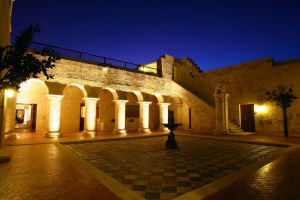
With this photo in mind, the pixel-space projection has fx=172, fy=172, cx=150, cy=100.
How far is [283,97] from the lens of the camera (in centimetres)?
1084

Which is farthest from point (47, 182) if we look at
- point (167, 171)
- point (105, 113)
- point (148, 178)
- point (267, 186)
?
point (105, 113)

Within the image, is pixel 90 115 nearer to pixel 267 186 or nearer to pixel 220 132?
pixel 220 132

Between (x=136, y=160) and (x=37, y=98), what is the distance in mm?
12265

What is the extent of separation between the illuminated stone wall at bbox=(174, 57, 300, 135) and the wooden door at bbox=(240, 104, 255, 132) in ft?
1.17

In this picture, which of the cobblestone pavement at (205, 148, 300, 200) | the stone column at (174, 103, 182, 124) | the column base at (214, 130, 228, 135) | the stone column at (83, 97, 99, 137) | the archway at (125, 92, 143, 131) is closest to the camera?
the cobblestone pavement at (205, 148, 300, 200)

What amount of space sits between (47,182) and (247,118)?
14.2 meters

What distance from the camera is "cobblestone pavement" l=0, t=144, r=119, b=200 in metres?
2.94

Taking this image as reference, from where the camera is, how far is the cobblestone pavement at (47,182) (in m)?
2.94

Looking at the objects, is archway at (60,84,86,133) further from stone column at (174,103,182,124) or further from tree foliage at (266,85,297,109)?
tree foliage at (266,85,297,109)

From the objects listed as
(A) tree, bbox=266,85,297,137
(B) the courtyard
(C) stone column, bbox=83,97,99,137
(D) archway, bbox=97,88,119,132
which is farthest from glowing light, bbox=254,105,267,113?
(D) archway, bbox=97,88,119,132

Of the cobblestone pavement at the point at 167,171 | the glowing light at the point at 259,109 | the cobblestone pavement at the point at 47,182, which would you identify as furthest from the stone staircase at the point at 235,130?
the cobblestone pavement at the point at 47,182

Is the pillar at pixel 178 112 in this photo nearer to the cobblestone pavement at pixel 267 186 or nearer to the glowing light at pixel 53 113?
the glowing light at pixel 53 113

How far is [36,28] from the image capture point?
3840 mm

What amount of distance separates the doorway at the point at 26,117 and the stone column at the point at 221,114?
1445 cm
